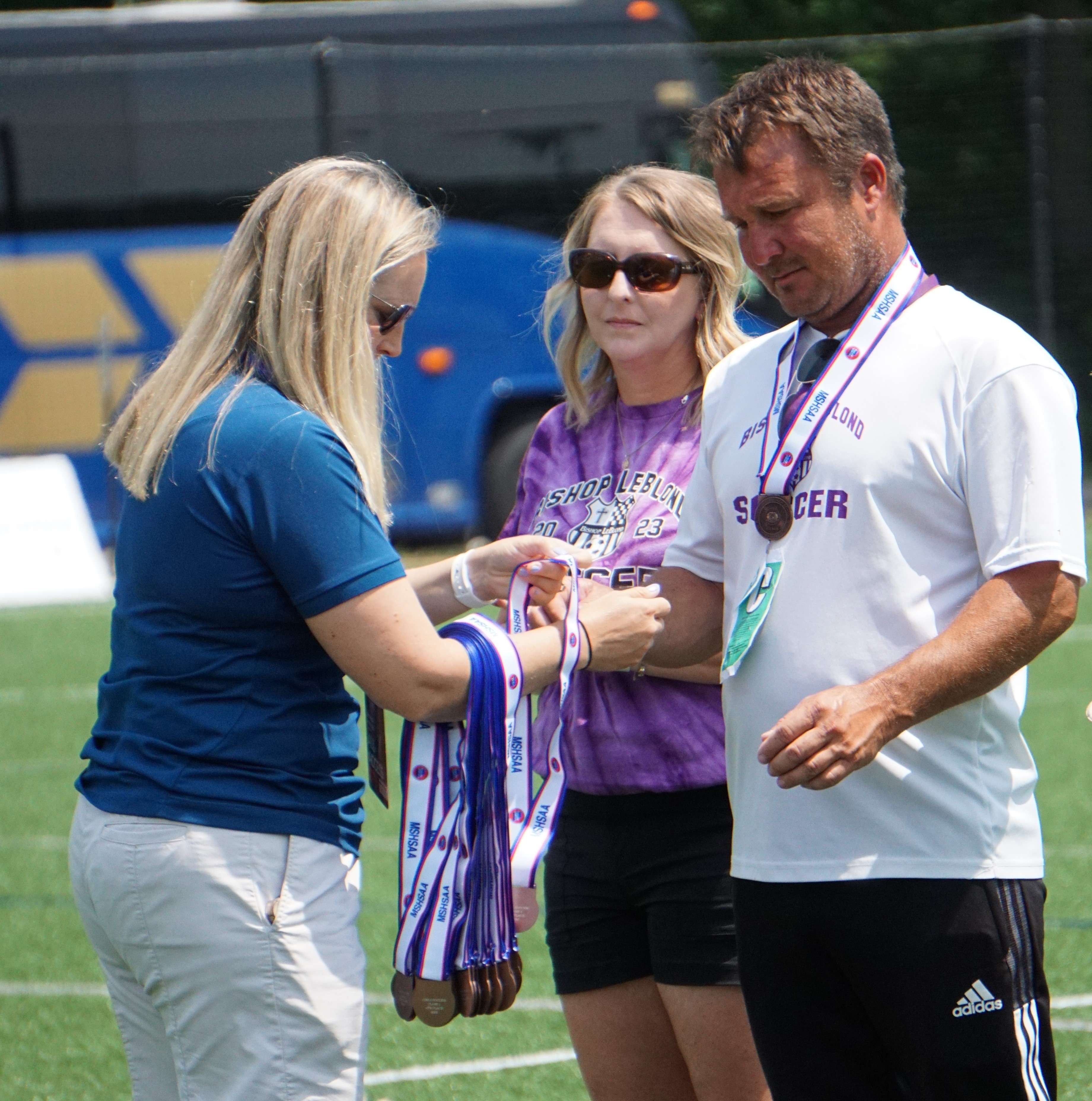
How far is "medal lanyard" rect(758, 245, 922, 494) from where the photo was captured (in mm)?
2445

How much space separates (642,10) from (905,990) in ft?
44.2

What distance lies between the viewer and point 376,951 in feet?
17.2

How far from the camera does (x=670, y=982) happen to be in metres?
2.96

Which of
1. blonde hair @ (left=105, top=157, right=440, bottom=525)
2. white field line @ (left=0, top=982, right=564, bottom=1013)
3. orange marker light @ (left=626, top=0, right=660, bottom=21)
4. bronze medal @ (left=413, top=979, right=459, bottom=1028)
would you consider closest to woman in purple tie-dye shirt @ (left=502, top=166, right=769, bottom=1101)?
bronze medal @ (left=413, top=979, right=459, bottom=1028)

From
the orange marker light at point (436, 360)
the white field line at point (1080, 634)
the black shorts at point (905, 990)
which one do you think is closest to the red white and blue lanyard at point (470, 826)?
the black shorts at point (905, 990)

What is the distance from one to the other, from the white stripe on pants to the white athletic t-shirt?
2.29 feet

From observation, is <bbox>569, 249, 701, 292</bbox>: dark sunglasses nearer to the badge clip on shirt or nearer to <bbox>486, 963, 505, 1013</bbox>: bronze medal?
the badge clip on shirt

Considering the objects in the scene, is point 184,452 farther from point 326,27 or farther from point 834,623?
point 326,27

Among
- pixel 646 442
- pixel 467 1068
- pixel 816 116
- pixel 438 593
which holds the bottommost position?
pixel 467 1068

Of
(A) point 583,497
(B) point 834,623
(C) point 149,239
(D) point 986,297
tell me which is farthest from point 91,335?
(B) point 834,623

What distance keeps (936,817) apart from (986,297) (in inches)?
597

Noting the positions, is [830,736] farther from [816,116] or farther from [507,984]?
[816,116]

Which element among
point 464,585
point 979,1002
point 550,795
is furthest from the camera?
point 464,585

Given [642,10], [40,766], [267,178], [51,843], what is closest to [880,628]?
[51,843]
